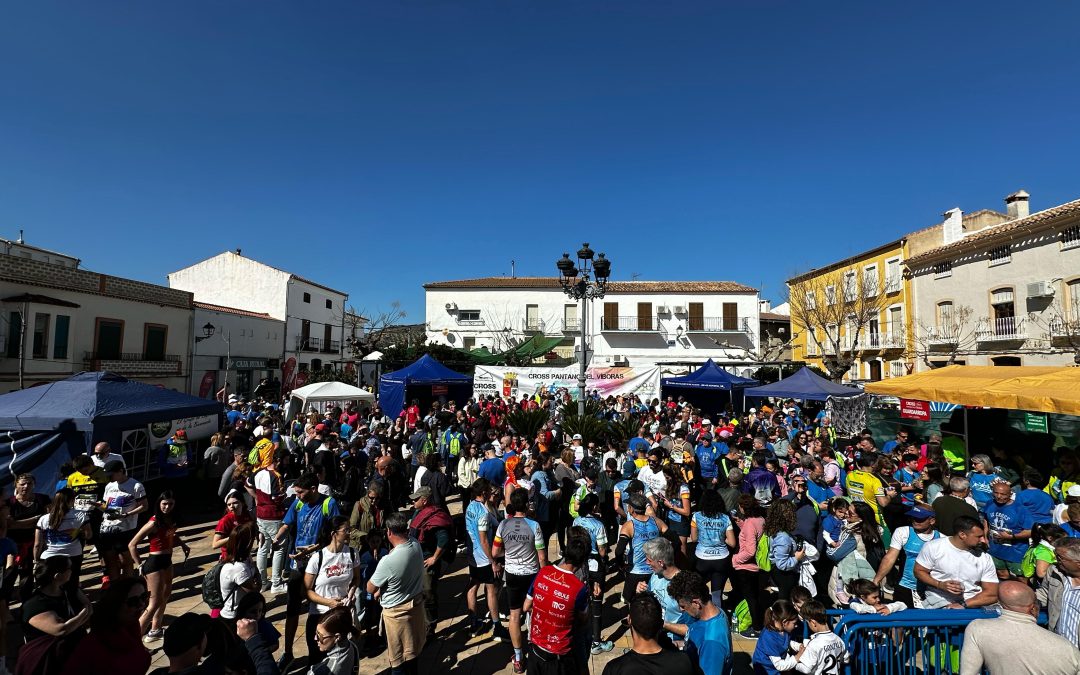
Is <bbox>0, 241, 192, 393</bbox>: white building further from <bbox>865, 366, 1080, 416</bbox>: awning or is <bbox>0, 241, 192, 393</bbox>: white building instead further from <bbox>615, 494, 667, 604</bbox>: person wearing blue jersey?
<bbox>865, 366, 1080, 416</bbox>: awning

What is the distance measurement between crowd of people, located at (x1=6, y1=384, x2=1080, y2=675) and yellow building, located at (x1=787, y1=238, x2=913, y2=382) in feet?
67.7

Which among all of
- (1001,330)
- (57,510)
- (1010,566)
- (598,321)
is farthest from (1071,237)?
(57,510)

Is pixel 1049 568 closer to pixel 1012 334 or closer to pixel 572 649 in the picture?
pixel 572 649

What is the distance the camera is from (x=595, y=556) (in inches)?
199

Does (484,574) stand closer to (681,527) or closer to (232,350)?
(681,527)

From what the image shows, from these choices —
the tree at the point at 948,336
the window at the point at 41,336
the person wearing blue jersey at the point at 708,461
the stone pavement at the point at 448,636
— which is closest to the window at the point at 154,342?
the window at the point at 41,336

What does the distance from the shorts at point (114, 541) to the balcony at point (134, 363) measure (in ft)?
56.0

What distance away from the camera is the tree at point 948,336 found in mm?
21531

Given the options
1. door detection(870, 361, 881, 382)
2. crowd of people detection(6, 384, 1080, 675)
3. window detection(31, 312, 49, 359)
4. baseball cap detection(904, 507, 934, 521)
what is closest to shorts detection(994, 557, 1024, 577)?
crowd of people detection(6, 384, 1080, 675)

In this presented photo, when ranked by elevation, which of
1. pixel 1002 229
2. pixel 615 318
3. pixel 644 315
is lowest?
pixel 615 318

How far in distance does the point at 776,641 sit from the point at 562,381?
15.5 meters

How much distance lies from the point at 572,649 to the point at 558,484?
2.92m

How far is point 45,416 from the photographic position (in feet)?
22.2

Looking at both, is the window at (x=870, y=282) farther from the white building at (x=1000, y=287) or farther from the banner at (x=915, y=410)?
the banner at (x=915, y=410)
